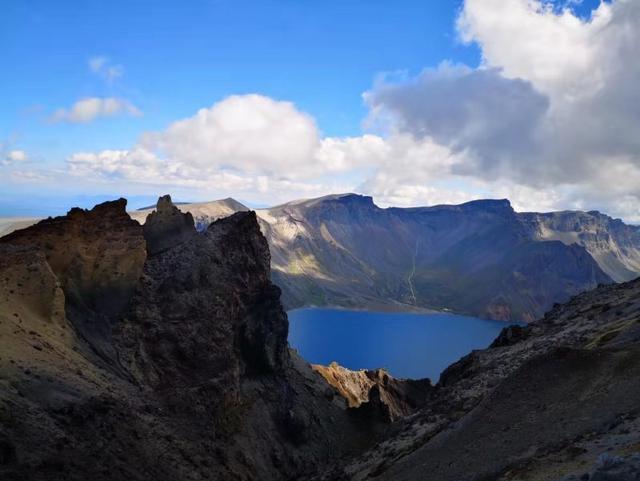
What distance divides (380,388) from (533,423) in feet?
222

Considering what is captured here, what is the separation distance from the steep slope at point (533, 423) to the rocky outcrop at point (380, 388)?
42.8 metres

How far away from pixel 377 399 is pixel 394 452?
3457 cm

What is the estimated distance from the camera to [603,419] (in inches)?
1018

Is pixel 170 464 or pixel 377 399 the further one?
pixel 377 399

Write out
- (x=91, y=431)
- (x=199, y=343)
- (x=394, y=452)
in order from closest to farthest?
(x=91, y=431) < (x=394, y=452) < (x=199, y=343)

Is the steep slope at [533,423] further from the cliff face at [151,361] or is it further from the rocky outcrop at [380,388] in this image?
the rocky outcrop at [380,388]

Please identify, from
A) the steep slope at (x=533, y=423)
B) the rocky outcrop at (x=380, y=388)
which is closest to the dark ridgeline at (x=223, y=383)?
the steep slope at (x=533, y=423)

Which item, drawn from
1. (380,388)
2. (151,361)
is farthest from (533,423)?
(380,388)

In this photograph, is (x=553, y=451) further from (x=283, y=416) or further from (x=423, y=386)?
(x=423, y=386)

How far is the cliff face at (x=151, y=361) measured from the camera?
1228 inches

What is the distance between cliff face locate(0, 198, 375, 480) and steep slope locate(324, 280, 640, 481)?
14.0 m

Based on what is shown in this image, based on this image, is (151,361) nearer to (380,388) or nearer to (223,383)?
(223,383)

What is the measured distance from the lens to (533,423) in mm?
29312

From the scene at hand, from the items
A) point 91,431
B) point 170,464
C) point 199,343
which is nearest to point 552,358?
point 170,464
